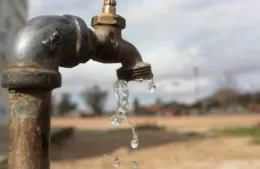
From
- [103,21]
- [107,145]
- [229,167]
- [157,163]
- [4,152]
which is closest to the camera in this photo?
[103,21]

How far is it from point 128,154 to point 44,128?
24.6ft

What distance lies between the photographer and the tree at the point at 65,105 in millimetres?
56612

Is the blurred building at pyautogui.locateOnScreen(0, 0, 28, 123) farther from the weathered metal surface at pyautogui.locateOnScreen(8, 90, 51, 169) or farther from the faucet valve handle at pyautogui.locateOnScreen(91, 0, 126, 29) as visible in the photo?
the weathered metal surface at pyautogui.locateOnScreen(8, 90, 51, 169)

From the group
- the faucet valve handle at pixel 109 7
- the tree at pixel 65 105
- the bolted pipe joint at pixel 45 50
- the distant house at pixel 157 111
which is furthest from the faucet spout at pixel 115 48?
the tree at pixel 65 105

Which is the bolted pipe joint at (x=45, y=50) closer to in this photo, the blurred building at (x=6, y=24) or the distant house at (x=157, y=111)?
the blurred building at (x=6, y=24)

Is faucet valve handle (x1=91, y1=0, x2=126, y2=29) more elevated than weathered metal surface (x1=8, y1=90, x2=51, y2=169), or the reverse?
faucet valve handle (x1=91, y1=0, x2=126, y2=29)

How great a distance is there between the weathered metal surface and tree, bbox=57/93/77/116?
55080 millimetres

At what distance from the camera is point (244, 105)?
57.1 meters

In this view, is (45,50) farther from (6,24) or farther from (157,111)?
A: (157,111)

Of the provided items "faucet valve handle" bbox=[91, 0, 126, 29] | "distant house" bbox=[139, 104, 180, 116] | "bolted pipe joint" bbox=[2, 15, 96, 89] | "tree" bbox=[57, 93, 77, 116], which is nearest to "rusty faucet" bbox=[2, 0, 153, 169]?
"bolted pipe joint" bbox=[2, 15, 96, 89]

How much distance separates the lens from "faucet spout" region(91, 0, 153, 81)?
66.0 inches

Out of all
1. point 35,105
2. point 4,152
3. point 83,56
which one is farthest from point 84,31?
point 4,152

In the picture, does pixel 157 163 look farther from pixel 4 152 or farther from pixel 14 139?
pixel 14 139

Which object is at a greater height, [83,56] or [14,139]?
[83,56]
